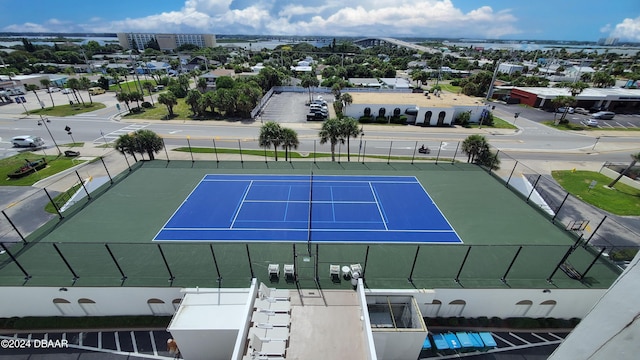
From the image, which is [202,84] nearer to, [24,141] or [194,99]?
[194,99]

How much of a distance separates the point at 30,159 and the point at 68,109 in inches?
1145

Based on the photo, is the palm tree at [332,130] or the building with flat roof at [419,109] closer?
the palm tree at [332,130]

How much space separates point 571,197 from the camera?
1152 inches

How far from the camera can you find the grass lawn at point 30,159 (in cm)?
3042

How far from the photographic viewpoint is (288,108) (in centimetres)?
6003

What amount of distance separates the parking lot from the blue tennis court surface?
86.8 feet

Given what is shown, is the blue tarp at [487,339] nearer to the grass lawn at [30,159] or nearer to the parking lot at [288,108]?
the parking lot at [288,108]

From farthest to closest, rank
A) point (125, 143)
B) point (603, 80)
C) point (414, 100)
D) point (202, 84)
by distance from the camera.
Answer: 1. point (603, 80)
2. point (202, 84)
3. point (414, 100)
4. point (125, 143)

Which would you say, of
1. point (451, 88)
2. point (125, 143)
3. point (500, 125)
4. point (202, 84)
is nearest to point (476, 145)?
point (500, 125)

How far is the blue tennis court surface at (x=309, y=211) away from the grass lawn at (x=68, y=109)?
47380 millimetres

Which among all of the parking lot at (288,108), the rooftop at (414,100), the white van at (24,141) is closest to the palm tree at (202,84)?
the parking lot at (288,108)

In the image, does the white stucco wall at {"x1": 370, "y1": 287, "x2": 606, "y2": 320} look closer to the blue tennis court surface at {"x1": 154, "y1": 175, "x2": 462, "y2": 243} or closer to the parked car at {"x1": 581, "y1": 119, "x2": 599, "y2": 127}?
the blue tennis court surface at {"x1": 154, "y1": 175, "x2": 462, "y2": 243}

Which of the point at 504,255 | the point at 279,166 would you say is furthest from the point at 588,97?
the point at 279,166

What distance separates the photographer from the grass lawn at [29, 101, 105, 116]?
54312 millimetres
